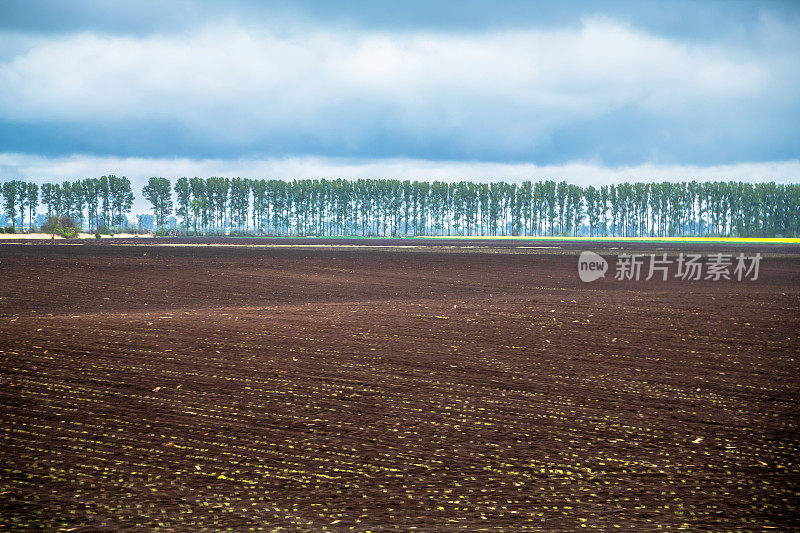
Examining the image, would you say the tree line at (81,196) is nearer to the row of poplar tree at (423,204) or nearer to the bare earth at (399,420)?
the row of poplar tree at (423,204)

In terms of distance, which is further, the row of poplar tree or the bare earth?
the row of poplar tree

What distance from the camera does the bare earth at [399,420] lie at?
214 inches

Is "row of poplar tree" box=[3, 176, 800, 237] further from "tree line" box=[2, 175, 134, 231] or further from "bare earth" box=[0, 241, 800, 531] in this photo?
"bare earth" box=[0, 241, 800, 531]

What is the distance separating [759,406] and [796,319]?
7067 mm

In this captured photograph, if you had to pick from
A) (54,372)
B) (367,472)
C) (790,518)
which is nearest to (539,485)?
(367,472)

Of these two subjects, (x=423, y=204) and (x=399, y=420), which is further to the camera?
(x=423, y=204)

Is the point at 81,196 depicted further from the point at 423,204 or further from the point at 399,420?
the point at 399,420

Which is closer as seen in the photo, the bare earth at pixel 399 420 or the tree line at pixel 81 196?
the bare earth at pixel 399 420

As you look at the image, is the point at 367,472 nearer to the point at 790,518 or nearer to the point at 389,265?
the point at 790,518

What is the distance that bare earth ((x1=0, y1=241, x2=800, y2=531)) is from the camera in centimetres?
543

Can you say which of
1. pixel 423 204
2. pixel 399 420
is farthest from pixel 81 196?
pixel 399 420

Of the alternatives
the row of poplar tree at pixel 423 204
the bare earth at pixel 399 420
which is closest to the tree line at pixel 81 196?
the row of poplar tree at pixel 423 204

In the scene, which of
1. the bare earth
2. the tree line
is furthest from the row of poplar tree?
the bare earth

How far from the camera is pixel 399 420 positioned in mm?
7195
